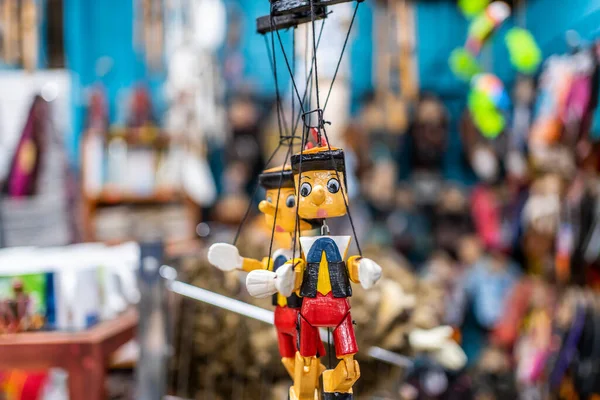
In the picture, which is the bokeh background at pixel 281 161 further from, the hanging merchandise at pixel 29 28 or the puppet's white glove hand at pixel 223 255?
the puppet's white glove hand at pixel 223 255

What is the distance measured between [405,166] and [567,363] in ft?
6.41

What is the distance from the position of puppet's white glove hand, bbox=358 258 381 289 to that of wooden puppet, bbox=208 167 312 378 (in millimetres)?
119

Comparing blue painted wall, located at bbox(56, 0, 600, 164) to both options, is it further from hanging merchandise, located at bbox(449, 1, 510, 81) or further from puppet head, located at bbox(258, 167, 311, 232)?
puppet head, located at bbox(258, 167, 311, 232)

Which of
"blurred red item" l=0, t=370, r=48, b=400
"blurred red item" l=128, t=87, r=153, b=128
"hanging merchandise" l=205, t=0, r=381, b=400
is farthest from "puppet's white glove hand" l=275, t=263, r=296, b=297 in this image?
"blurred red item" l=128, t=87, r=153, b=128

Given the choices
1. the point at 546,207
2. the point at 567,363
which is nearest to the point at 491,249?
the point at 546,207

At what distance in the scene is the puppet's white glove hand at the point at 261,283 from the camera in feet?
2.49

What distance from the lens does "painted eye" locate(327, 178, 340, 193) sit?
80 cm

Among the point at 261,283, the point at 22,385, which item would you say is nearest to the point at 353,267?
the point at 261,283

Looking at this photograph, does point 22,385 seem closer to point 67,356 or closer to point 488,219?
point 67,356

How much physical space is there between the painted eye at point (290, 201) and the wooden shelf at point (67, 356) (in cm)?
78

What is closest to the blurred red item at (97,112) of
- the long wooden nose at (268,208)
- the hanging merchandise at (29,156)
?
the hanging merchandise at (29,156)

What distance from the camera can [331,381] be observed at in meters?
0.76

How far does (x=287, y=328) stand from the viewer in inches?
33.7

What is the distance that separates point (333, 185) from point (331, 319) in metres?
0.19
